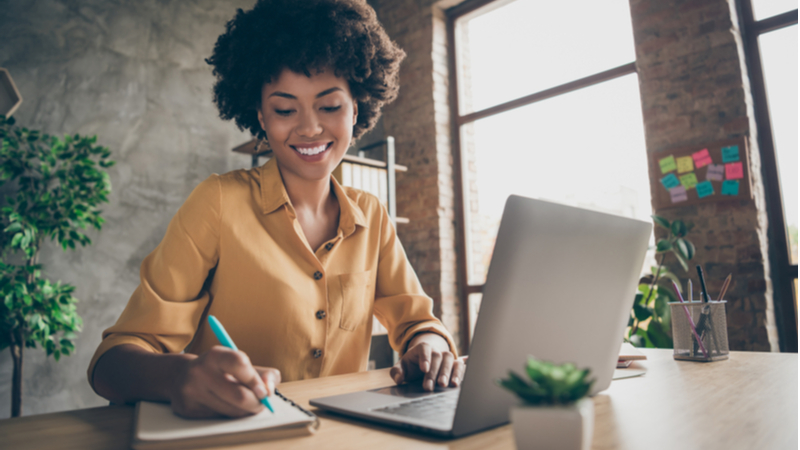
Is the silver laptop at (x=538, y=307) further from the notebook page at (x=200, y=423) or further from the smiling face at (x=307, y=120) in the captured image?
the smiling face at (x=307, y=120)

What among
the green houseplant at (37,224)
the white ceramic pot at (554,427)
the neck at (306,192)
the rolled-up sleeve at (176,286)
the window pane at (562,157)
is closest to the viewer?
the white ceramic pot at (554,427)

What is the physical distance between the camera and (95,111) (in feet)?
9.71

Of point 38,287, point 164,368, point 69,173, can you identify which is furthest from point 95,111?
point 164,368

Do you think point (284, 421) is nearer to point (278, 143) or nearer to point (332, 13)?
point (278, 143)

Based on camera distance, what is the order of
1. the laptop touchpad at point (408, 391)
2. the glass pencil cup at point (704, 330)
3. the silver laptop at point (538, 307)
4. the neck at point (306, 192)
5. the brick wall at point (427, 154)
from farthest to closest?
the brick wall at point (427, 154), the neck at point (306, 192), the glass pencil cup at point (704, 330), the laptop touchpad at point (408, 391), the silver laptop at point (538, 307)

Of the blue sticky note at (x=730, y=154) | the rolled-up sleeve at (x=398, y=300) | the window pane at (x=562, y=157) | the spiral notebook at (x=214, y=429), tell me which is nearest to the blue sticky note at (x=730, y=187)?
the blue sticky note at (x=730, y=154)

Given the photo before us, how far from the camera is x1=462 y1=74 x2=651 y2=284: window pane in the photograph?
3125 millimetres

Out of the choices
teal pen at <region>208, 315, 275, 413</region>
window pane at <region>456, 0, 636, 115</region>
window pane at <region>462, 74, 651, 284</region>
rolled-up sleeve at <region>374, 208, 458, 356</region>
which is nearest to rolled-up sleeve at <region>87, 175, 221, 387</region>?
teal pen at <region>208, 315, 275, 413</region>

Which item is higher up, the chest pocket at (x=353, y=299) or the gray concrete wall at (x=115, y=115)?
the gray concrete wall at (x=115, y=115)

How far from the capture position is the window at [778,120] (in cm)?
253

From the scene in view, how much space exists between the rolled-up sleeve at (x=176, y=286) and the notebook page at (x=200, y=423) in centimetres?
28

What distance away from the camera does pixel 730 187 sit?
2.55 meters

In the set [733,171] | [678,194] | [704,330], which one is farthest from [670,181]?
[704,330]

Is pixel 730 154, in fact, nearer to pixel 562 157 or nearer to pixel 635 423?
pixel 562 157
